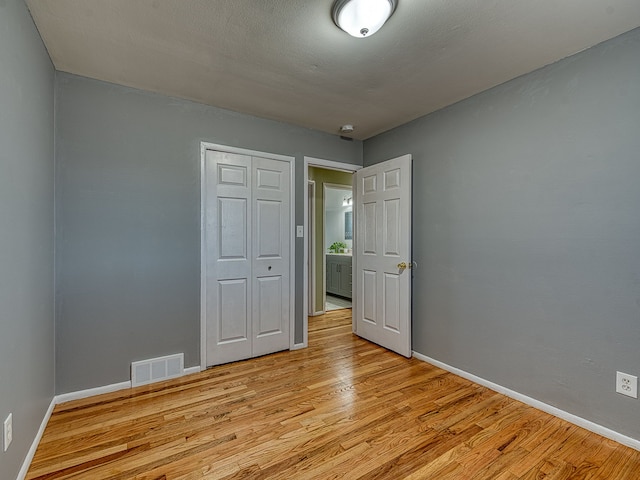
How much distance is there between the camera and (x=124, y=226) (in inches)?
97.0

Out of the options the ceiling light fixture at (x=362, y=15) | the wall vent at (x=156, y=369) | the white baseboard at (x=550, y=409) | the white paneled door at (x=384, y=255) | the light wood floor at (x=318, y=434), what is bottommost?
the light wood floor at (x=318, y=434)

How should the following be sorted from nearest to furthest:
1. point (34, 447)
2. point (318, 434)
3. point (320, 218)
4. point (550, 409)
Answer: point (34, 447) → point (318, 434) → point (550, 409) → point (320, 218)

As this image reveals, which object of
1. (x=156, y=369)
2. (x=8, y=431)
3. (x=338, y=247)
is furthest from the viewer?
(x=338, y=247)

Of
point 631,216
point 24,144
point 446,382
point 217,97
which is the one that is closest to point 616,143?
point 631,216

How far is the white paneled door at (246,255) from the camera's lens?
2.88 m

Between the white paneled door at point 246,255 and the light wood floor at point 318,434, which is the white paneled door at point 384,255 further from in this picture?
the white paneled door at point 246,255

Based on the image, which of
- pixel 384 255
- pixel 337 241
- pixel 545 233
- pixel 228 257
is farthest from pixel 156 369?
pixel 337 241

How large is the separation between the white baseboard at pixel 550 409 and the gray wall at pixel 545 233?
4cm

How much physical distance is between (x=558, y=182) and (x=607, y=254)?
0.53m

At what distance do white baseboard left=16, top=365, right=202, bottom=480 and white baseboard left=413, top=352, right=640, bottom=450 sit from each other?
2.28m

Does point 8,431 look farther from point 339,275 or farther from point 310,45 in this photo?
point 339,275

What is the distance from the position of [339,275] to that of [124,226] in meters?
4.16

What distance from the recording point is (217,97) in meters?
2.67

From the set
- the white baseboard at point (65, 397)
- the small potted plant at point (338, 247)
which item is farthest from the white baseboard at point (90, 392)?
the small potted plant at point (338, 247)
